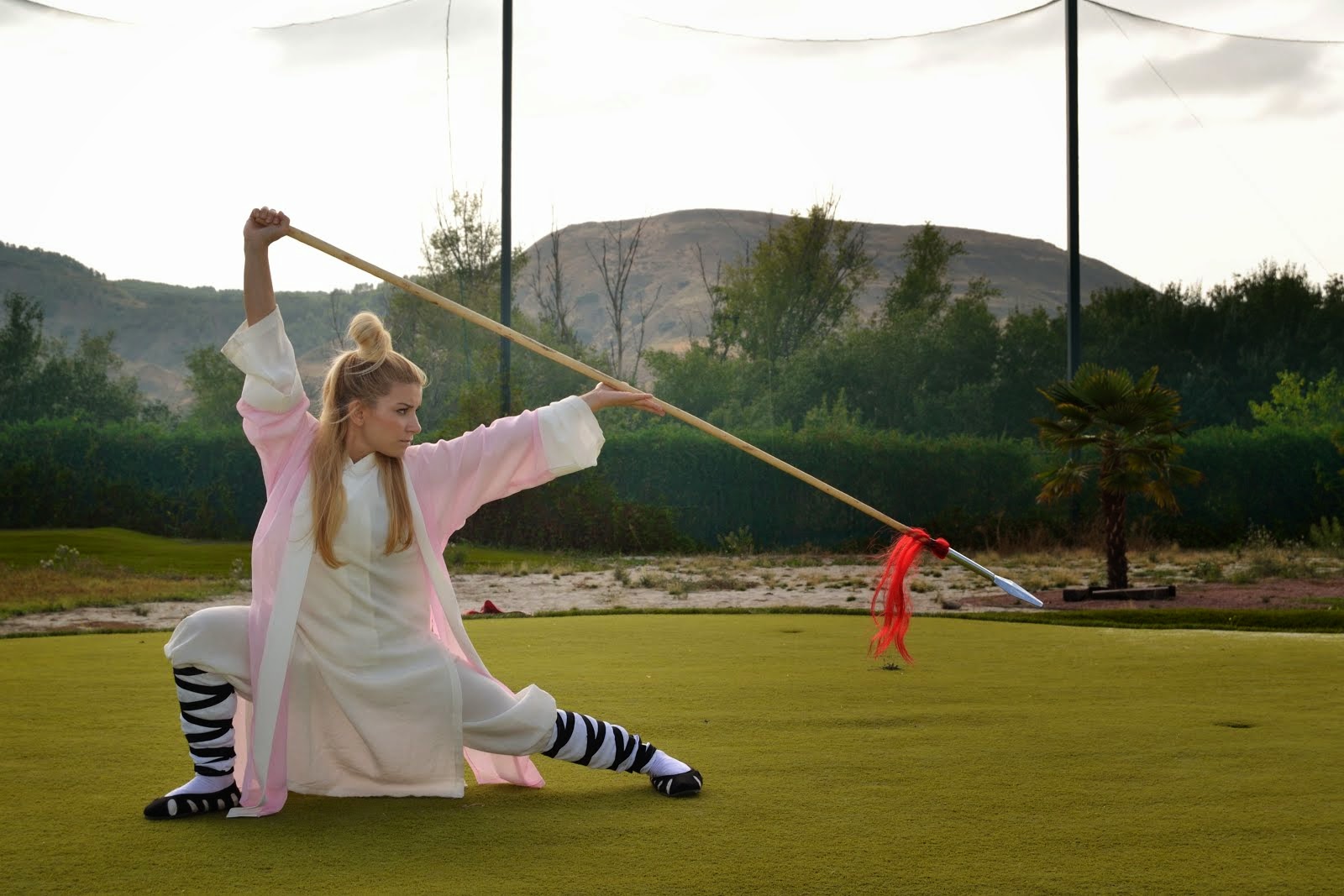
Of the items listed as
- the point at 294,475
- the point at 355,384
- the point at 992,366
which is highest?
the point at 992,366

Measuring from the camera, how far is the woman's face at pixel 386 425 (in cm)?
332

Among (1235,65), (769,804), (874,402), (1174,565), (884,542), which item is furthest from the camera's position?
(874,402)

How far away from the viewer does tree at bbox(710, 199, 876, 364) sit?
22.6 m

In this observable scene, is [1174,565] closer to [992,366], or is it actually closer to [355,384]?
[992,366]

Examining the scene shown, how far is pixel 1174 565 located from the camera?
13055 mm

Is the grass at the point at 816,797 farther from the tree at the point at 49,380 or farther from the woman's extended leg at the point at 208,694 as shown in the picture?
the tree at the point at 49,380

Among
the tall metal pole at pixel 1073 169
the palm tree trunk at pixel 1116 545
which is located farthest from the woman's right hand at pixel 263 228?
the tall metal pole at pixel 1073 169

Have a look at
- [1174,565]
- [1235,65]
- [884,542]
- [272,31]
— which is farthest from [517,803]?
[1235,65]

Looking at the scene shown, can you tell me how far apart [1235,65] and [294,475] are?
1531 cm

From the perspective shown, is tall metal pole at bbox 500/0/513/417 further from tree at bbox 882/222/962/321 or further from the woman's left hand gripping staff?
tree at bbox 882/222/962/321

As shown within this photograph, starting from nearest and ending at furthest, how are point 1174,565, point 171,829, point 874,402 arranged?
point 171,829, point 1174,565, point 874,402

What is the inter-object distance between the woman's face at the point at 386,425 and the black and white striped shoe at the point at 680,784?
990mm

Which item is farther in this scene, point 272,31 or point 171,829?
point 272,31

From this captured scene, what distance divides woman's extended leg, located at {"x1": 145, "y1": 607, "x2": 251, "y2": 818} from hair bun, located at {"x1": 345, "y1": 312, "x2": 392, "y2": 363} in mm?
673
